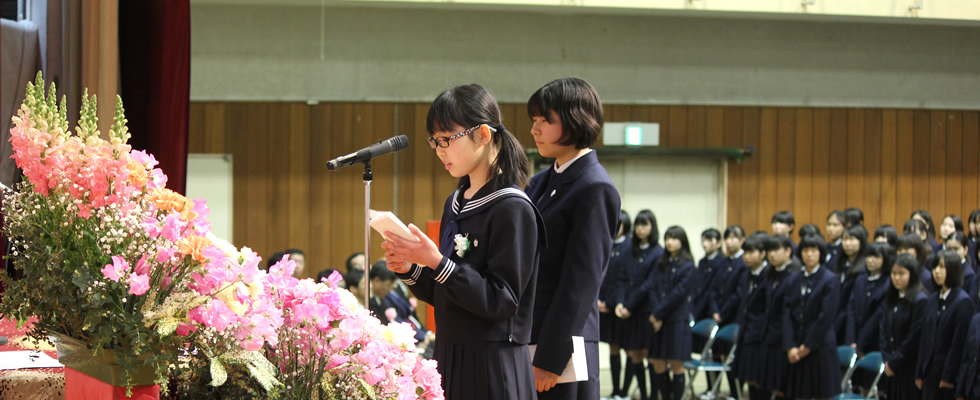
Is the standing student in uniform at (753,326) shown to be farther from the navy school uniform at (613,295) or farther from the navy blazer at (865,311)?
the navy school uniform at (613,295)

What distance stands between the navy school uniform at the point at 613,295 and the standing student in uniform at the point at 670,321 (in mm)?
364

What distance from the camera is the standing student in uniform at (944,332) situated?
16.6ft

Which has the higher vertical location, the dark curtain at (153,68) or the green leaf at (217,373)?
the dark curtain at (153,68)

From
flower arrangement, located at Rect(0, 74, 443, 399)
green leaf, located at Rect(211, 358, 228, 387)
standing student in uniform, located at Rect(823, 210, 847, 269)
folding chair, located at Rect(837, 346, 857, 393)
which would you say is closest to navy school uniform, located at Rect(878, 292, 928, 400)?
folding chair, located at Rect(837, 346, 857, 393)

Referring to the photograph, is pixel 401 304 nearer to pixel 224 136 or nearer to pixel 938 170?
pixel 224 136

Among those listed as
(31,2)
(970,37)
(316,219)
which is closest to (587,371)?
(31,2)

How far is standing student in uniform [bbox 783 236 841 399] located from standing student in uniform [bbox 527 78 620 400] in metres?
3.81

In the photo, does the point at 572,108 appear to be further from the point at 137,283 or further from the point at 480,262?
the point at 137,283

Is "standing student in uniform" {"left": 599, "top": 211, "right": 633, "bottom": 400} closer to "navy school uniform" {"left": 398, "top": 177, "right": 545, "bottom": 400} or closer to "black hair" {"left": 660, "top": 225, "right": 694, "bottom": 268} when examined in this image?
"black hair" {"left": 660, "top": 225, "right": 694, "bottom": 268}

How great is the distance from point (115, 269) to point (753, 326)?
5.64 m

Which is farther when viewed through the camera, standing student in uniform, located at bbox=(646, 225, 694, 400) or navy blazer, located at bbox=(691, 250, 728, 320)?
navy blazer, located at bbox=(691, 250, 728, 320)

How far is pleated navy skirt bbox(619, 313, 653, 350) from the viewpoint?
22.4 ft

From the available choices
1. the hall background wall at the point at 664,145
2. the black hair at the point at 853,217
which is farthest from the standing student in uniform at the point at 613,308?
the black hair at the point at 853,217

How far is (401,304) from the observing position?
5547mm
